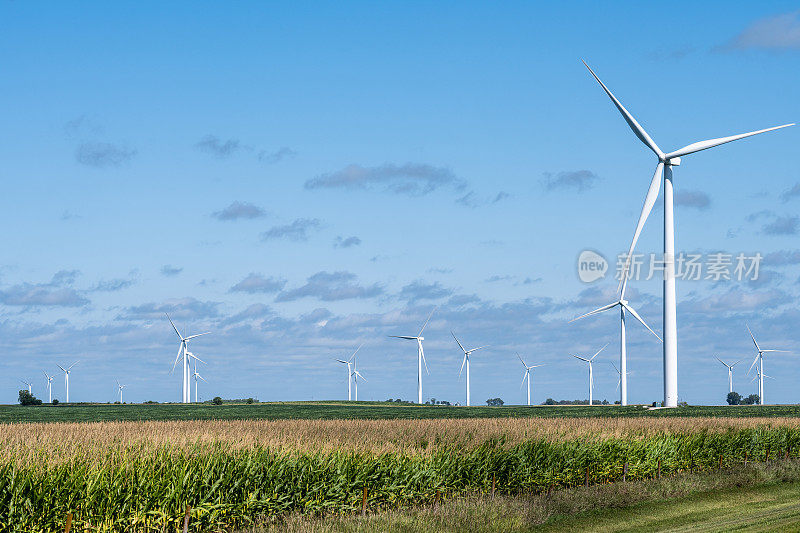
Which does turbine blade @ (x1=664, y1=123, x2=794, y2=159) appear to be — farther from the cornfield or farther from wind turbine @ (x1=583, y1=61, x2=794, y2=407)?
the cornfield

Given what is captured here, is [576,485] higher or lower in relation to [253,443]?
lower

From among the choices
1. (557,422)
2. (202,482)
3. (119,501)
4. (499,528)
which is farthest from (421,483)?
(557,422)

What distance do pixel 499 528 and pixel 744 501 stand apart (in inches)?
674

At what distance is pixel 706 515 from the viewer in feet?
120

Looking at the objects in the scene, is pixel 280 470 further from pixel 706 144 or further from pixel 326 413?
pixel 326 413

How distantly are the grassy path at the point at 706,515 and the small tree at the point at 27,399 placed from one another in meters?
163

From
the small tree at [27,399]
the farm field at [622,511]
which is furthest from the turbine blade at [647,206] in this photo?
the small tree at [27,399]

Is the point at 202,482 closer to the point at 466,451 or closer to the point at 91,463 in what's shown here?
the point at 91,463

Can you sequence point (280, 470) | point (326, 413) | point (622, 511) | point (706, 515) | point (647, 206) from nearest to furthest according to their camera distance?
point (280, 470), point (706, 515), point (622, 511), point (647, 206), point (326, 413)

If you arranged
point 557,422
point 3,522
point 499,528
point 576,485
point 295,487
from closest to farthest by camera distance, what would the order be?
point 3,522, point 295,487, point 499,528, point 576,485, point 557,422

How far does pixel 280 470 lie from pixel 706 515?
19.2 m

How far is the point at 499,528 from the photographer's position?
1206 inches

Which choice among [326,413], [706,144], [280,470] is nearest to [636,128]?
[706,144]

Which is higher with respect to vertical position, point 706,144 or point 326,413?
point 706,144
